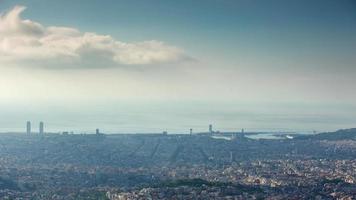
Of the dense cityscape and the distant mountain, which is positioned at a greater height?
the distant mountain

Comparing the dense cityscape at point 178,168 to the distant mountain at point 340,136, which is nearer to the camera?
the dense cityscape at point 178,168

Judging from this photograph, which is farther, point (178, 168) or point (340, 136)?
point (340, 136)

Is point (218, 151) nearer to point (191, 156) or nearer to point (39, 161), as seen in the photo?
point (191, 156)

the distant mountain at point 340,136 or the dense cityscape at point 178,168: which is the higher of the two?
the distant mountain at point 340,136

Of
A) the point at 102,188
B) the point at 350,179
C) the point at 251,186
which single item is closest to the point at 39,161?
the point at 102,188

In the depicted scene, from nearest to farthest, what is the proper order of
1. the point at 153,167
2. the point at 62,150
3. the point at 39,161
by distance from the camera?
the point at 153,167, the point at 39,161, the point at 62,150

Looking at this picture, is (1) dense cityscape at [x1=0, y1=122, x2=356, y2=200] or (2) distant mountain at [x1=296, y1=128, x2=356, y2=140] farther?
(2) distant mountain at [x1=296, y1=128, x2=356, y2=140]

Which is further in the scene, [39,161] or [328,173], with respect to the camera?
[39,161]

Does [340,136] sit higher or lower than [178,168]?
higher
